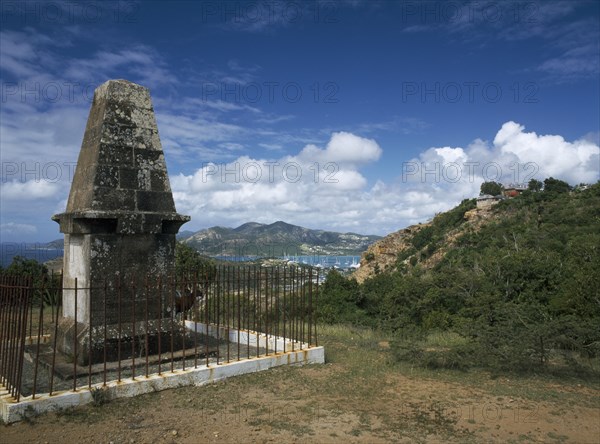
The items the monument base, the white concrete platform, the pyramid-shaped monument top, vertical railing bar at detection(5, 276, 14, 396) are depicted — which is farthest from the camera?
the pyramid-shaped monument top

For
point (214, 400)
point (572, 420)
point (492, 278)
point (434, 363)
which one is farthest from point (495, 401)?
point (492, 278)

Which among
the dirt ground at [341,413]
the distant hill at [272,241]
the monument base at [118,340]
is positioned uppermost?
the distant hill at [272,241]

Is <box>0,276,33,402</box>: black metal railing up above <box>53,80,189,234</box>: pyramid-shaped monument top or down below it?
below

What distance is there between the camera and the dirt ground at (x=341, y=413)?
4.89 metres

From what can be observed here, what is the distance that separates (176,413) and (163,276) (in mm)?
2826

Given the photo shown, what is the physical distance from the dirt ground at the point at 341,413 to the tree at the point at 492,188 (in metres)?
60.9

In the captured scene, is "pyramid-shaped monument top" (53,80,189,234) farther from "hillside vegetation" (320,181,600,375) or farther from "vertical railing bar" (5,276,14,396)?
"hillside vegetation" (320,181,600,375)

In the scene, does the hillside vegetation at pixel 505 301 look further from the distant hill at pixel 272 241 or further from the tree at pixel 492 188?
the tree at pixel 492 188

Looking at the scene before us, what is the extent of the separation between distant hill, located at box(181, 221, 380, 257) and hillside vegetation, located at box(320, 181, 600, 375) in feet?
16.8

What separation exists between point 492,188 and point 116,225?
6475 centimetres

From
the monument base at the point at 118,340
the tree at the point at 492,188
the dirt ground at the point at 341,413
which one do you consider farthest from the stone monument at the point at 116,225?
the tree at the point at 492,188

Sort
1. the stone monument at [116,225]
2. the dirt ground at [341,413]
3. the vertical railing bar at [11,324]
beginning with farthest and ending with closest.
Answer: the stone monument at [116,225], the vertical railing bar at [11,324], the dirt ground at [341,413]

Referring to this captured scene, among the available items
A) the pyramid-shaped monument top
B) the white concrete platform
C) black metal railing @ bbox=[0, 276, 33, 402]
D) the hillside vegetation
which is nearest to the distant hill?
the hillside vegetation

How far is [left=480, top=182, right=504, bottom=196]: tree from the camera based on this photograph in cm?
6308
